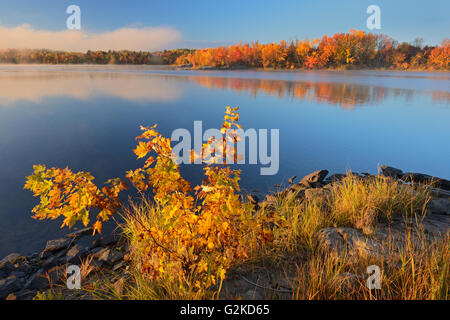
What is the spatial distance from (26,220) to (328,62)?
421 ft

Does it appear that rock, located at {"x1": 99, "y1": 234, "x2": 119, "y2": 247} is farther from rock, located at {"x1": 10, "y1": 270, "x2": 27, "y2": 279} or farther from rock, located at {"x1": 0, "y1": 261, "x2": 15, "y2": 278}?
rock, located at {"x1": 0, "y1": 261, "x2": 15, "y2": 278}

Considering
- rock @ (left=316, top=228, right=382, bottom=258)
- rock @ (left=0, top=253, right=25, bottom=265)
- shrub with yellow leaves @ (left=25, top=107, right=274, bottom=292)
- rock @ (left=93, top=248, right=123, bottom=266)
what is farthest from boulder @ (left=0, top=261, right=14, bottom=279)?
rock @ (left=316, top=228, right=382, bottom=258)

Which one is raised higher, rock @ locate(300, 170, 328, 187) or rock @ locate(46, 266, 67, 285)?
rock @ locate(300, 170, 328, 187)

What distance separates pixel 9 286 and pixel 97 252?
1740 millimetres

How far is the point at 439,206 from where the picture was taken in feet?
21.0

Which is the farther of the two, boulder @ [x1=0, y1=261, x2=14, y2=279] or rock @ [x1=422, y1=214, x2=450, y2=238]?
boulder @ [x1=0, y1=261, x2=14, y2=279]

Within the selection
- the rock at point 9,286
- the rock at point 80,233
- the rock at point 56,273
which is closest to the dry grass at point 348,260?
the rock at point 56,273

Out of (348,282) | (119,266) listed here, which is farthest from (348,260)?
(119,266)

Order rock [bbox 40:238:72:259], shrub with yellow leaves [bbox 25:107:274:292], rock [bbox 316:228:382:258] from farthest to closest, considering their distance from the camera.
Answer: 1. rock [bbox 40:238:72:259]
2. rock [bbox 316:228:382:258]
3. shrub with yellow leaves [bbox 25:107:274:292]

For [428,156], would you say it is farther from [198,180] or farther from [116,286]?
[116,286]

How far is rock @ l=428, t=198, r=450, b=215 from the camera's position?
6.29 metres

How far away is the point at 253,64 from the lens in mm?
133000

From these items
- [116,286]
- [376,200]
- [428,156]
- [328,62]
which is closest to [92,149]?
[116,286]
